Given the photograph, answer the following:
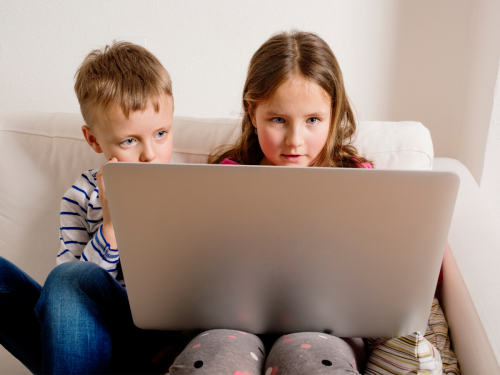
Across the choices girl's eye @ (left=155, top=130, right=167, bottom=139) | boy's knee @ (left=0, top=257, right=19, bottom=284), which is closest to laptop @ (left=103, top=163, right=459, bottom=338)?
boy's knee @ (left=0, top=257, right=19, bottom=284)

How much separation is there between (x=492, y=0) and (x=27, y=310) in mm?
1386

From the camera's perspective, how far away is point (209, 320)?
0.62 m

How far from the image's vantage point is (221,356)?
59 centimetres

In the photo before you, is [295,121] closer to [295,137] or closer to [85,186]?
[295,137]

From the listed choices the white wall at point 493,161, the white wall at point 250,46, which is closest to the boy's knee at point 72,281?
the white wall at point 250,46

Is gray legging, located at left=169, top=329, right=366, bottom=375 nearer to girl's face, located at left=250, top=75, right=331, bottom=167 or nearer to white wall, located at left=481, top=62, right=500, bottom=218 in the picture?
girl's face, located at left=250, top=75, right=331, bottom=167

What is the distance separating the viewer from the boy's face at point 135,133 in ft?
2.83

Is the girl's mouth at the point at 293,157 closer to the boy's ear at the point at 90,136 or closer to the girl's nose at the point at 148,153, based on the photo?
the girl's nose at the point at 148,153

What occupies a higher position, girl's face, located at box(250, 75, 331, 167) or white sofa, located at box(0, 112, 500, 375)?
girl's face, located at box(250, 75, 331, 167)

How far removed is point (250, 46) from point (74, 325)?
101 cm

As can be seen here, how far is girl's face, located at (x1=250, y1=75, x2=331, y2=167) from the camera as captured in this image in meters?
0.87

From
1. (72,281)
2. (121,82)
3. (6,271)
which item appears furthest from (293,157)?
(6,271)

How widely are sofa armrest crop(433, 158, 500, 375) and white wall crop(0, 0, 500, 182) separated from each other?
0.33m

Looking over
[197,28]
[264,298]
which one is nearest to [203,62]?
[197,28]
